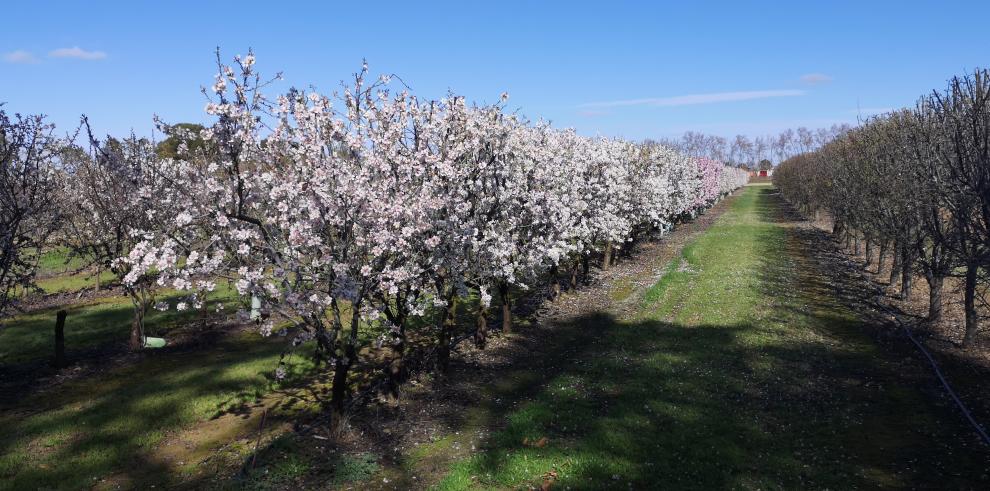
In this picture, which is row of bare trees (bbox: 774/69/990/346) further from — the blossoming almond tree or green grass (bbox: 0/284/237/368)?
green grass (bbox: 0/284/237/368)

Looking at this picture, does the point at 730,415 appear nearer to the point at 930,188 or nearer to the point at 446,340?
the point at 446,340

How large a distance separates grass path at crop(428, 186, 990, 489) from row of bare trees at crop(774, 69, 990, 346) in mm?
3777

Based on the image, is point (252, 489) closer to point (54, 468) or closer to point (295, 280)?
point (295, 280)

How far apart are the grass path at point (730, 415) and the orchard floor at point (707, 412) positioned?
53 millimetres

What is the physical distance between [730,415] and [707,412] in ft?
1.98

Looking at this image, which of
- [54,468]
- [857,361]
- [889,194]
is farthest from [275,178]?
[889,194]

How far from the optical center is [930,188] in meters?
20.1

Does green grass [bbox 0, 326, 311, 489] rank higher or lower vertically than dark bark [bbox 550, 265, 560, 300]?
lower

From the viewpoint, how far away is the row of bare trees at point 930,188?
16750mm

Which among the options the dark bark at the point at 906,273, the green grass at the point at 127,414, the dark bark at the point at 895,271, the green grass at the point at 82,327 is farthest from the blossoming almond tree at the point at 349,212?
the dark bark at the point at 895,271

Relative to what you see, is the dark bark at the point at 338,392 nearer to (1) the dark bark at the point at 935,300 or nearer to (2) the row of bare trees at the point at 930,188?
(2) the row of bare trees at the point at 930,188

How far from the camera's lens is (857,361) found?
2069cm

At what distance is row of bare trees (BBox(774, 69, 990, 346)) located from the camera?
16.8 m

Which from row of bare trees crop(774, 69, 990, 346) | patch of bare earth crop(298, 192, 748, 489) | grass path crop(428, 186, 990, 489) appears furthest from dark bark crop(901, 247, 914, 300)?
patch of bare earth crop(298, 192, 748, 489)
